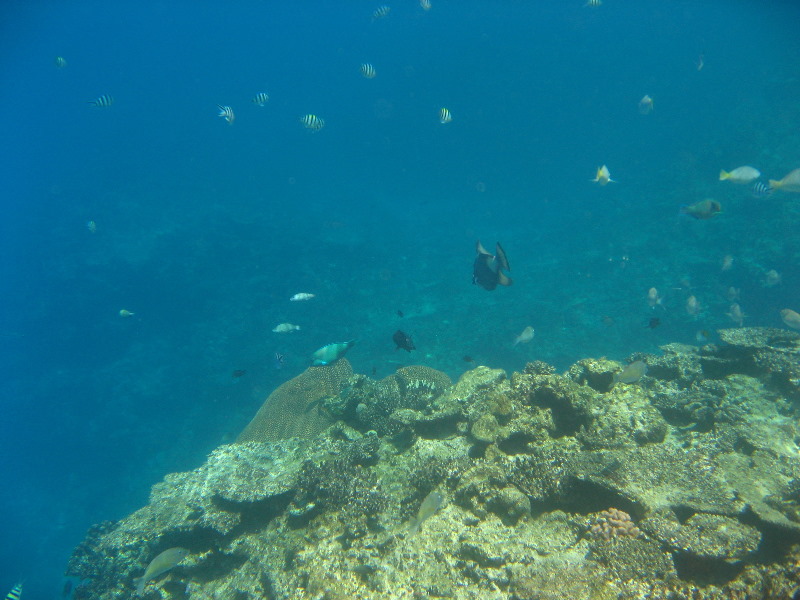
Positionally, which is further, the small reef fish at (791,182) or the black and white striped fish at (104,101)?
the black and white striped fish at (104,101)

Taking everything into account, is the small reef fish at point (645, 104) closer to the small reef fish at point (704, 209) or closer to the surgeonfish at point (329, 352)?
the small reef fish at point (704, 209)

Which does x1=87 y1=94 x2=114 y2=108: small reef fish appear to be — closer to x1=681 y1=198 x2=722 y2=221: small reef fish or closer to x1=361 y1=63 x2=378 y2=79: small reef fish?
x1=361 y1=63 x2=378 y2=79: small reef fish

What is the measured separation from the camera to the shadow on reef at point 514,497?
3418 millimetres

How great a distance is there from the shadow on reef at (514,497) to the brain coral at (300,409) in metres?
0.40

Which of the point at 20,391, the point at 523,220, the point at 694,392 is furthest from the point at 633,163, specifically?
the point at 20,391

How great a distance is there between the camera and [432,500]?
365cm

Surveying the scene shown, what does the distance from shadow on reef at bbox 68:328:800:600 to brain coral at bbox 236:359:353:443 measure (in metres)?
0.40

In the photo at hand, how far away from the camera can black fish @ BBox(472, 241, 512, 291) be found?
4641mm

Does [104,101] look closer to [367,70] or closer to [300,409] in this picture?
[367,70]

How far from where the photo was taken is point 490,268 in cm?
A: 479

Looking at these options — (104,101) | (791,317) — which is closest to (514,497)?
(791,317)

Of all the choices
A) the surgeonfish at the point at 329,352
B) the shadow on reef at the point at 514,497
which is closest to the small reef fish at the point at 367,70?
the surgeonfish at the point at 329,352

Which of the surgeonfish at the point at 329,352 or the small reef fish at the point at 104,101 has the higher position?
the small reef fish at the point at 104,101

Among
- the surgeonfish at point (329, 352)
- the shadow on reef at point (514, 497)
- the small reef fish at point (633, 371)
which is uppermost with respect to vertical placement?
the surgeonfish at point (329, 352)
